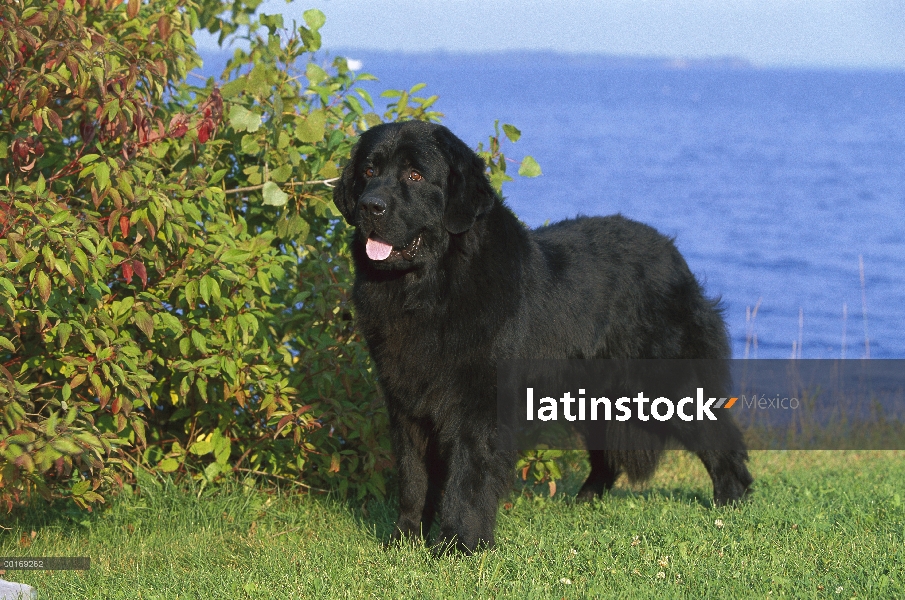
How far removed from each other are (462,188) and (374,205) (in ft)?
1.32

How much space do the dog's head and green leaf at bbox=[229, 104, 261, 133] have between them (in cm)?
105

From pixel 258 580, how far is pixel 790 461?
4.00 m

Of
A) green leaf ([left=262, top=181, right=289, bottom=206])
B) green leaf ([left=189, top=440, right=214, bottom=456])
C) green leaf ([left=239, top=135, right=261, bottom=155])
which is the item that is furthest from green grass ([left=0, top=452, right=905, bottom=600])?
green leaf ([left=239, top=135, right=261, bottom=155])

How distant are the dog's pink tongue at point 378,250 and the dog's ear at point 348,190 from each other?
36 cm

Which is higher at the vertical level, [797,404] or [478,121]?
[478,121]

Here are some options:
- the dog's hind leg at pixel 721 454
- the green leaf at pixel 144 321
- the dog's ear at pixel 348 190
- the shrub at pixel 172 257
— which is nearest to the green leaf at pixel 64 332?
the shrub at pixel 172 257

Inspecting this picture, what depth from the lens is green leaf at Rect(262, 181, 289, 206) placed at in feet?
16.2

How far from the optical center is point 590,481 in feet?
17.5

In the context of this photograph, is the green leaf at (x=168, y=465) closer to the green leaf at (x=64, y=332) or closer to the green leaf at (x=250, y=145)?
the green leaf at (x=64, y=332)

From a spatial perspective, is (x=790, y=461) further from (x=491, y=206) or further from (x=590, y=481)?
(x=491, y=206)

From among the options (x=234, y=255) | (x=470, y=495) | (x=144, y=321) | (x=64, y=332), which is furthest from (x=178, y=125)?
(x=470, y=495)

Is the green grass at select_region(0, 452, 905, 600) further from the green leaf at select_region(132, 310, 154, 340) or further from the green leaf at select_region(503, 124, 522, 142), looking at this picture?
the green leaf at select_region(503, 124, 522, 142)

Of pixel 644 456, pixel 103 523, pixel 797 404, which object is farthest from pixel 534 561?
pixel 797 404

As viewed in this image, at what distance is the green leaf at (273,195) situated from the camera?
4.95 metres
